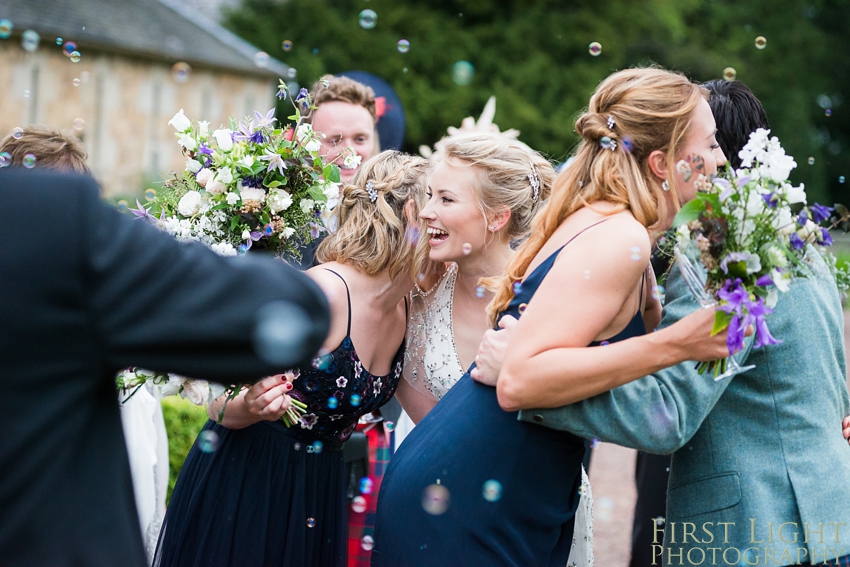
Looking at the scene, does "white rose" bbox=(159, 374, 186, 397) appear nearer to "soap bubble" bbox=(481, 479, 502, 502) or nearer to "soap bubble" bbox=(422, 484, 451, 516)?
"soap bubble" bbox=(422, 484, 451, 516)

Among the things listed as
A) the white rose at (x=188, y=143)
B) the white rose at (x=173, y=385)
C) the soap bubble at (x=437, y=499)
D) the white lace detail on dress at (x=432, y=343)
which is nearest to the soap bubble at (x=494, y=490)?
the soap bubble at (x=437, y=499)

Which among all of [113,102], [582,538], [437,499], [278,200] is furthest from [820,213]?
[113,102]

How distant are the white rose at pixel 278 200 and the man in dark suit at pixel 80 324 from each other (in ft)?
5.28

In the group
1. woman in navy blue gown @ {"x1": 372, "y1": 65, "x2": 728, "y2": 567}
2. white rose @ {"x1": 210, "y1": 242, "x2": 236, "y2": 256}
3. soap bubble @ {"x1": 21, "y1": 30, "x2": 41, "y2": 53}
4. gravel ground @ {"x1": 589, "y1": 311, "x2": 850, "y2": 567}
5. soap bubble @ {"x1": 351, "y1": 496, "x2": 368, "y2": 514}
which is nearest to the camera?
woman in navy blue gown @ {"x1": 372, "y1": 65, "x2": 728, "y2": 567}

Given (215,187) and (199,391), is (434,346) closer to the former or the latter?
(199,391)

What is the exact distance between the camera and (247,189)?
284cm

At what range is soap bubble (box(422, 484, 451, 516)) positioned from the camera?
2336 millimetres

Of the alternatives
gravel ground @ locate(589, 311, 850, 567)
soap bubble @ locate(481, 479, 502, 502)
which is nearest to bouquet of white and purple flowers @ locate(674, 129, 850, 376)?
soap bubble @ locate(481, 479, 502, 502)

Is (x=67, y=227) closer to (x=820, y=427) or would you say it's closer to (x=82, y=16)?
(x=820, y=427)

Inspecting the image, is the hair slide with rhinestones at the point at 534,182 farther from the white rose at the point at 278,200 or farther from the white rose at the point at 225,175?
the white rose at the point at 225,175

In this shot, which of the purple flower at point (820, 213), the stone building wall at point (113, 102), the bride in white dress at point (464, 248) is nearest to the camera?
the purple flower at point (820, 213)

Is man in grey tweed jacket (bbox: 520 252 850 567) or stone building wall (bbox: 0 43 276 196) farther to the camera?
stone building wall (bbox: 0 43 276 196)

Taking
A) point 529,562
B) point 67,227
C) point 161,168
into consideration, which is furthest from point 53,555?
point 161,168

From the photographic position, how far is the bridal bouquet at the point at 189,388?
2.74 m
